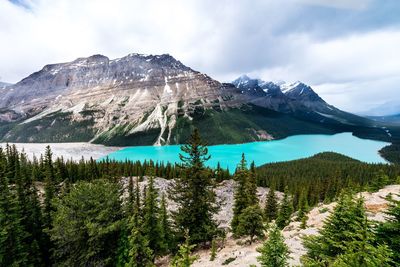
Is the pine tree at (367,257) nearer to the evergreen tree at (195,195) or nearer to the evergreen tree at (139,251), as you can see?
the evergreen tree at (139,251)

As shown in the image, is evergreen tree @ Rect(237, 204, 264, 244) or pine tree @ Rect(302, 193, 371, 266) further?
evergreen tree @ Rect(237, 204, 264, 244)

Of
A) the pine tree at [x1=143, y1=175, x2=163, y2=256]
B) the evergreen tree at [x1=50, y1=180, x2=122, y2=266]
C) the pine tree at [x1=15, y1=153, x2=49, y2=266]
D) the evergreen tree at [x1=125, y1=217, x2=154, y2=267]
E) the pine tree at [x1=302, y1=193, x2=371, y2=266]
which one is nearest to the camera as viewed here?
the pine tree at [x1=302, y1=193, x2=371, y2=266]

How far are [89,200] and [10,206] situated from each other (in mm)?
11157

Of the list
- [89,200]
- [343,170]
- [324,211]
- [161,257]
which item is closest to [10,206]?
[89,200]

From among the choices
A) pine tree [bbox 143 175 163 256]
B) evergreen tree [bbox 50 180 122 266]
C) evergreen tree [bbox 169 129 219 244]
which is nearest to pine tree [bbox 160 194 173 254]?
pine tree [bbox 143 175 163 256]

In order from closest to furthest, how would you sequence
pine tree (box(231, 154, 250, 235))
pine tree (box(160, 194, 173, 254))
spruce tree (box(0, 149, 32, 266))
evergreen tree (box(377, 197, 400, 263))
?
evergreen tree (box(377, 197, 400, 263)), spruce tree (box(0, 149, 32, 266)), pine tree (box(160, 194, 173, 254)), pine tree (box(231, 154, 250, 235))

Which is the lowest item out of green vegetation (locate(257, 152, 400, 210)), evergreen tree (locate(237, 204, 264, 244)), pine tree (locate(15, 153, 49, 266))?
green vegetation (locate(257, 152, 400, 210))

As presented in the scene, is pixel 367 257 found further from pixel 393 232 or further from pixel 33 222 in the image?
pixel 33 222

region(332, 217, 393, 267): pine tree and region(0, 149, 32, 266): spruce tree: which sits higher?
region(332, 217, 393, 267): pine tree

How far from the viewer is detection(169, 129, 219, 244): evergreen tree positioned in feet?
101

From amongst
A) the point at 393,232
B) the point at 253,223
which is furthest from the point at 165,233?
the point at 393,232

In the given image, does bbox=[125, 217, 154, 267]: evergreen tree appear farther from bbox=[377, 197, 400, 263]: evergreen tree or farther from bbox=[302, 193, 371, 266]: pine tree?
bbox=[377, 197, 400, 263]: evergreen tree

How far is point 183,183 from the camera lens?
31750 millimetres

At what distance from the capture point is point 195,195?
102 ft
